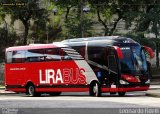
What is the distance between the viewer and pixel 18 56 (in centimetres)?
3384

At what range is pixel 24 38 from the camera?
64750mm

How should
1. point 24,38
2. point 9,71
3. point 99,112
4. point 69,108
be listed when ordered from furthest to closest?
1. point 24,38
2. point 9,71
3. point 69,108
4. point 99,112

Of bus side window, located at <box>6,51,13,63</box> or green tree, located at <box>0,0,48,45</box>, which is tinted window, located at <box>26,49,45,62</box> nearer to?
bus side window, located at <box>6,51,13,63</box>

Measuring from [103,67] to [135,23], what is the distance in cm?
2728

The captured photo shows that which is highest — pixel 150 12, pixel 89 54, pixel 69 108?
pixel 150 12

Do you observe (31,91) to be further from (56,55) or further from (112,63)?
(112,63)

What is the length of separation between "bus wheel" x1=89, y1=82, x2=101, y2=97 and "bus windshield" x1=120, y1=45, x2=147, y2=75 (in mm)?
1864

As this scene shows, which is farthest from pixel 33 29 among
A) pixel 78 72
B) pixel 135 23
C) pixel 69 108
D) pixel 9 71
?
pixel 69 108

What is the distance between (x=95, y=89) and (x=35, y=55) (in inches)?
219

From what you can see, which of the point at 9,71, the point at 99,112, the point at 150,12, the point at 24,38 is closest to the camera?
the point at 99,112

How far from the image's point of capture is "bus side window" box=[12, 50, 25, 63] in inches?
1314

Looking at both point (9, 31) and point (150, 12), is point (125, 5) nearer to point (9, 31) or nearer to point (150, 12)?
point (150, 12)

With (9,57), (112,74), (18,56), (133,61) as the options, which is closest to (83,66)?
(112,74)

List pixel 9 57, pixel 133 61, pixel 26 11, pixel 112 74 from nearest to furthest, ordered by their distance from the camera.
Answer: pixel 133 61 < pixel 112 74 < pixel 9 57 < pixel 26 11
